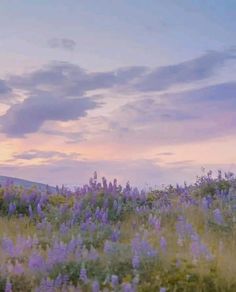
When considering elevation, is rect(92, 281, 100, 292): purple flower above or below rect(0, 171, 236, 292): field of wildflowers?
below

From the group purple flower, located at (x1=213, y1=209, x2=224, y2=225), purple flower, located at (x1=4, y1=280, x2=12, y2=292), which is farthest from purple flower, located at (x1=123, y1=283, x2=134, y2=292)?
purple flower, located at (x1=213, y1=209, x2=224, y2=225)

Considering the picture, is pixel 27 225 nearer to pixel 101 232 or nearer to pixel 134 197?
pixel 101 232

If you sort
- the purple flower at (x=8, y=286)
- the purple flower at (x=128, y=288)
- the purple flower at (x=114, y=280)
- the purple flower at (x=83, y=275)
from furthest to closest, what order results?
the purple flower at (x=83, y=275)
the purple flower at (x=8, y=286)
the purple flower at (x=114, y=280)
the purple flower at (x=128, y=288)

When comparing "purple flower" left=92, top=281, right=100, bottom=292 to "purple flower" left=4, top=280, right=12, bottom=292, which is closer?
"purple flower" left=92, top=281, right=100, bottom=292

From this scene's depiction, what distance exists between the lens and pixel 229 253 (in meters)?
6.60

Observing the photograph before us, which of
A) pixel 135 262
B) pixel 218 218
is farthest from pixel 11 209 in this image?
pixel 135 262

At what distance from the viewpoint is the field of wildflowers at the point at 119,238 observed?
19.1ft

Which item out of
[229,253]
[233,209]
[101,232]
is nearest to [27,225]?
[101,232]

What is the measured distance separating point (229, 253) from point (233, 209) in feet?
8.10

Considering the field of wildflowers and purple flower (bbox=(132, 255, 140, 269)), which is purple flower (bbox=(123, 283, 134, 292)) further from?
purple flower (bbox=(132, 255, 140, 269))

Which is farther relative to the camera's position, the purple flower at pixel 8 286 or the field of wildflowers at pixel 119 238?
the field of wildflowers at pixel 119 238

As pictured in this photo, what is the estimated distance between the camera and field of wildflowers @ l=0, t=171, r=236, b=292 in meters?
5.82

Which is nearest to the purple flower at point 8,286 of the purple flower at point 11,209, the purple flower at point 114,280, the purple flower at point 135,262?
the purple flower at point 114,280

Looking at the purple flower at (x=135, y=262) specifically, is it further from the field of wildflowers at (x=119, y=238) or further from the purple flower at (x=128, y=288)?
the purple flower at (x=128, y=288)
